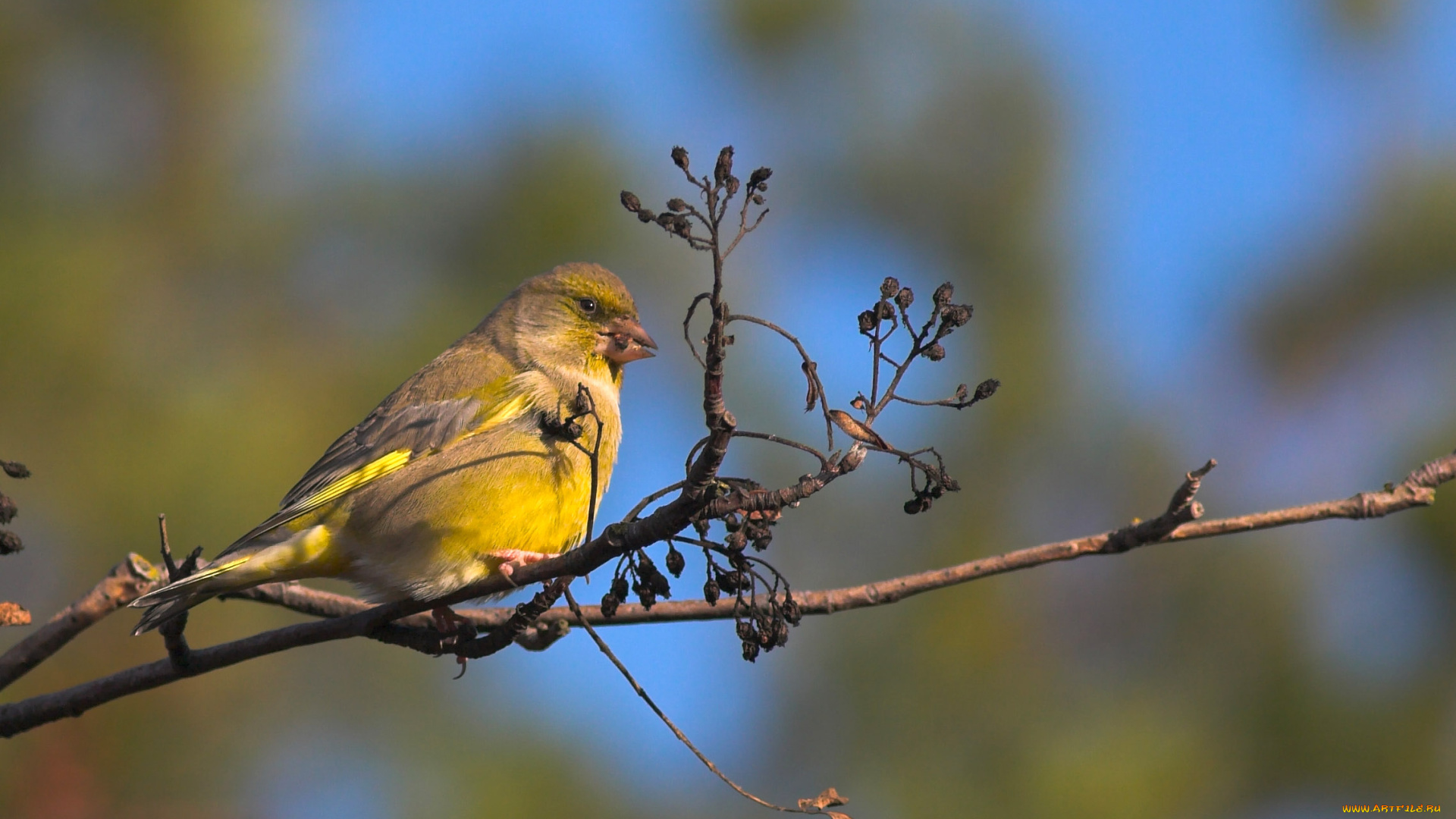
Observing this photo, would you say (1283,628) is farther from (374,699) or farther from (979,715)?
(374,699)

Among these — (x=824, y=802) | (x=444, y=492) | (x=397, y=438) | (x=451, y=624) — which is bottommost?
(x=824, y=802)

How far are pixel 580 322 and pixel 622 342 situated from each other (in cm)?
21

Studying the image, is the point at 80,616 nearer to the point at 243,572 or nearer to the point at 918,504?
the point at 243,572

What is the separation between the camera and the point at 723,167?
7.19 ft

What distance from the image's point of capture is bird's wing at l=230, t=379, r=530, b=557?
449cm

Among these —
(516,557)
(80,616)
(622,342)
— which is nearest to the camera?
(80,616)

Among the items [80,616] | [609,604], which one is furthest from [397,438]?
[609,604]

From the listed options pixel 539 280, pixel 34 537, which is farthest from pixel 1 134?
pixel 539 280

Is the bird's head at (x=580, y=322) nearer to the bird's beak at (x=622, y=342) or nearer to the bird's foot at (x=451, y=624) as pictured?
the bird's beak at (x=622, y=342)

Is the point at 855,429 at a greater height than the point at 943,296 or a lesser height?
lesser

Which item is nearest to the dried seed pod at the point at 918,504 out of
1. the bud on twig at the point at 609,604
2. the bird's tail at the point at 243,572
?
the bud on twig at the point at 609,604

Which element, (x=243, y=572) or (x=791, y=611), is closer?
(x=791, y=611)

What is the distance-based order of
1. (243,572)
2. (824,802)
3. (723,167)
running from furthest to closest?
(243,572), (824,802), (723,167)

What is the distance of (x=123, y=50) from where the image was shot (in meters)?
8.46
